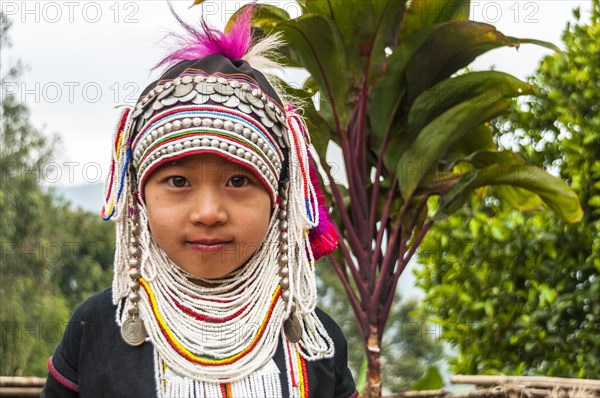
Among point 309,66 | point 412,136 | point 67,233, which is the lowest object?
point 412,136

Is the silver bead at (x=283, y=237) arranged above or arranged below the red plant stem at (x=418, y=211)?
below

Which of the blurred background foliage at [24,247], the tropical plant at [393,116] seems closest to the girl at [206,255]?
the tropical plant at [393,116]

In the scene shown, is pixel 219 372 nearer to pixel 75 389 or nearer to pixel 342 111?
pixel 75 389

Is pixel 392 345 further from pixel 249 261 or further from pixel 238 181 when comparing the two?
pixel 238 181

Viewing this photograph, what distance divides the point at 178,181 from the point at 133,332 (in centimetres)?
35

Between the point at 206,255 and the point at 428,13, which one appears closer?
the point at 206,255

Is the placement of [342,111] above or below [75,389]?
above

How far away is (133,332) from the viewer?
1.63 m

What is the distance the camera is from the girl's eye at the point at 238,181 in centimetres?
162

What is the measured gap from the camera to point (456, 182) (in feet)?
11.2

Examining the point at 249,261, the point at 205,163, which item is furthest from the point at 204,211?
the point at 249,261

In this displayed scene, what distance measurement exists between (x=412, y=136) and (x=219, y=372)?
2142 millimetres

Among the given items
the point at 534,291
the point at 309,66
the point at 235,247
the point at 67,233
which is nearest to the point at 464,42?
the point at 309,66

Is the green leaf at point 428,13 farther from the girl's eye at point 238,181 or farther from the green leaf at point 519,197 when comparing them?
the girl's eye at point 238,181
